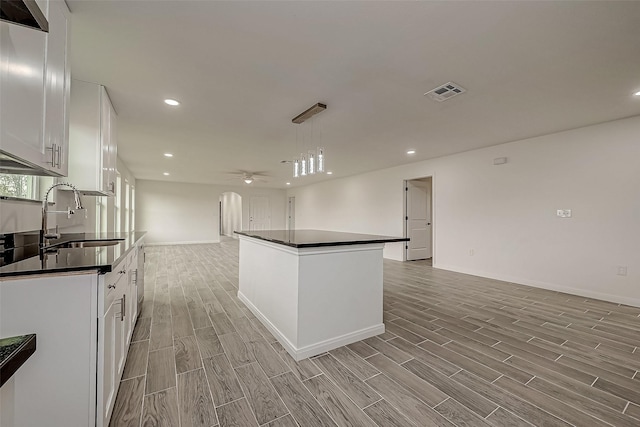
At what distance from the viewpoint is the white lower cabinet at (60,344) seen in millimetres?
1091

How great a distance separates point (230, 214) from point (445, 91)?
1299cm

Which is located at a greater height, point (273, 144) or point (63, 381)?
point (273, 144)

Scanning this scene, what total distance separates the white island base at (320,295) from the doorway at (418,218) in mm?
4403

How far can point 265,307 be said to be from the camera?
2.80m

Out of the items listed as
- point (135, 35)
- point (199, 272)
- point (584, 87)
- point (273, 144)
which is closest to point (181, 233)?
point (199, 272)

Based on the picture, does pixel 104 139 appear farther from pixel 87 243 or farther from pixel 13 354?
pixel 13 354

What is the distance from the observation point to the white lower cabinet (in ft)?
3.58

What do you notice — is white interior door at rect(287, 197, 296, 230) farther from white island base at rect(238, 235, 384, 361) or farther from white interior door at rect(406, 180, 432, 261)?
white island base at rect(238, 235, 384, 361)

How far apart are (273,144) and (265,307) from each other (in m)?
2.97

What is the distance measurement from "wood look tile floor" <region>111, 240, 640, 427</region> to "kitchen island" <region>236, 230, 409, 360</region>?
0.14 metres

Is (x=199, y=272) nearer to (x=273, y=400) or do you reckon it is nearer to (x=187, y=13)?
(x=273, y=400)

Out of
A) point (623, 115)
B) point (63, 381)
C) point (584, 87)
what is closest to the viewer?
point (63, 381)

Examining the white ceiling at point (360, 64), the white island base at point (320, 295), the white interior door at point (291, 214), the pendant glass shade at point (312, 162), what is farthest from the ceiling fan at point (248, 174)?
the white island base at point (320, 295)

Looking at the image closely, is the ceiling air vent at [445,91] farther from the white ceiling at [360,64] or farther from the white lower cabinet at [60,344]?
the white lower cabinet at [60,344]
